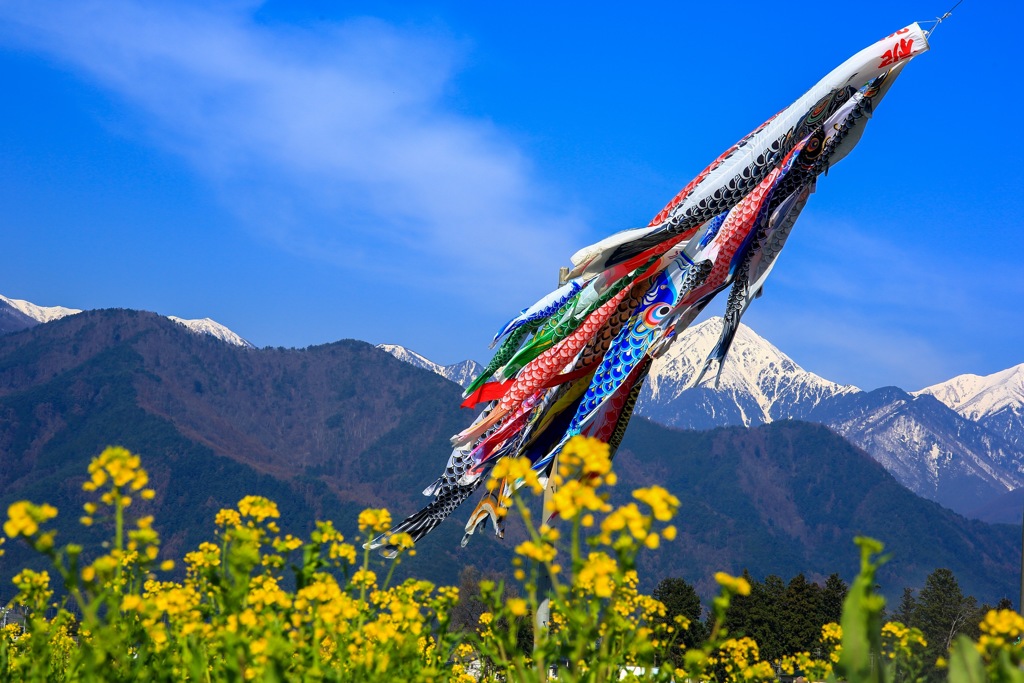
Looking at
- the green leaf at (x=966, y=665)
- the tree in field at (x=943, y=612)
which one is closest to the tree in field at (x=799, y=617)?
the tree in field at (x=943, y=612)

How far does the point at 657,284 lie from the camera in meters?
9.04

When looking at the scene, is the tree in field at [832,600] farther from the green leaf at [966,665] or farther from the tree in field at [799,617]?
the green leaf at [966,665]

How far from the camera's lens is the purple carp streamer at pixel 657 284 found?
320 inches

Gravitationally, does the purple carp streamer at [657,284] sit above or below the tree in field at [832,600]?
below

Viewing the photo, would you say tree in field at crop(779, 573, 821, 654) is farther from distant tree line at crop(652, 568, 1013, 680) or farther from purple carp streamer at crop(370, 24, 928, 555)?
purple carp streamer at crop(370, 24, 928, 555)

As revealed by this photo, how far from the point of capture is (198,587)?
136 inches

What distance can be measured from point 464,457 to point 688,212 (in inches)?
142

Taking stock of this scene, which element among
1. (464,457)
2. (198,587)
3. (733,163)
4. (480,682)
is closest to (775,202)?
(733,163)

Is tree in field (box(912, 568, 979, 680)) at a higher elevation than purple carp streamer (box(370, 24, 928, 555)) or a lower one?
higher

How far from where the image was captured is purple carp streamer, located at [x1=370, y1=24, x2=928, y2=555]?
26.7 feet

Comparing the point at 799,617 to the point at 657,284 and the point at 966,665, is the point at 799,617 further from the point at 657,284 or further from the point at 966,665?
the point at 966,665

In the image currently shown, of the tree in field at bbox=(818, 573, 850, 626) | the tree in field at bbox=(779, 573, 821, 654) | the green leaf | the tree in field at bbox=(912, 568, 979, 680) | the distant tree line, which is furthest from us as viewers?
the tree in field at bbox=(912, 568, 979, 680)

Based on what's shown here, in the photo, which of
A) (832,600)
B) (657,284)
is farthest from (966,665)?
(832,600)

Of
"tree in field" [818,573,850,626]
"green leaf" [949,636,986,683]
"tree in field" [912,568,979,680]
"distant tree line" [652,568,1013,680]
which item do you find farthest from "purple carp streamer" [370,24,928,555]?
"tree in field" [912,568,979,680]
